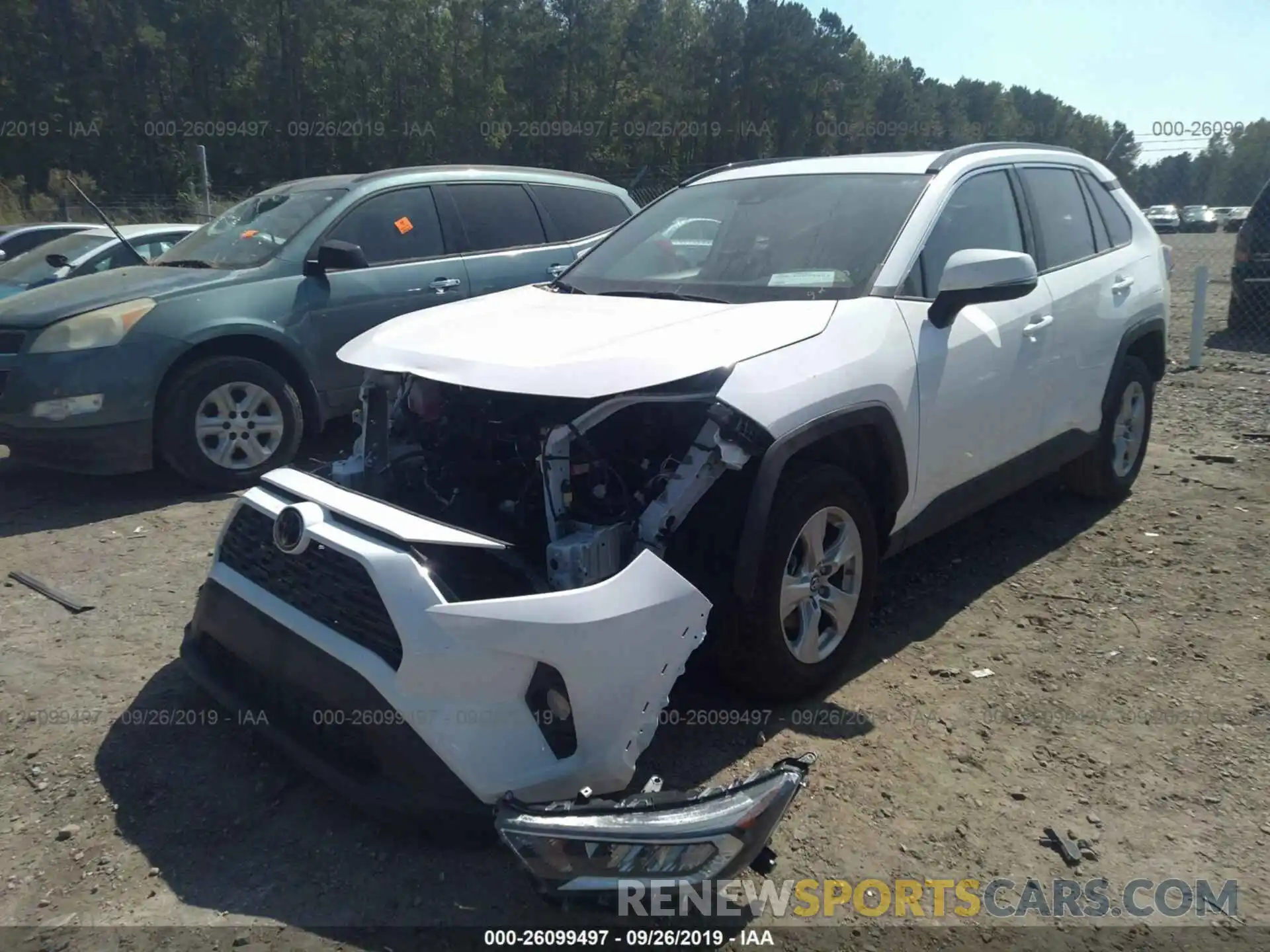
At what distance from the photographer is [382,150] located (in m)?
41.6

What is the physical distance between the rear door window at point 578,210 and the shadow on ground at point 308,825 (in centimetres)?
436

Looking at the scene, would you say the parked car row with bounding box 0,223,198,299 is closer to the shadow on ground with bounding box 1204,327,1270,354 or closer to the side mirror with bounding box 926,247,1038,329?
the side mirror with bounding box 926,247,1038,329

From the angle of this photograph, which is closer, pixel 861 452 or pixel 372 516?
pixel 372 516

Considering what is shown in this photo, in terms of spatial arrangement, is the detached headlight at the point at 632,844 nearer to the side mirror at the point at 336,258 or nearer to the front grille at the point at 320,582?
the front grille at the point at 320,582

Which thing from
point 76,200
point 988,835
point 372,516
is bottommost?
point 988,835

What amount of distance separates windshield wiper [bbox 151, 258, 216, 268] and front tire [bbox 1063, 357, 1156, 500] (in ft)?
17.5

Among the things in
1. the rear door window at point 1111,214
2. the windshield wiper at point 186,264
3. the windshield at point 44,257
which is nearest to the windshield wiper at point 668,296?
the rear door window at point 1111,214

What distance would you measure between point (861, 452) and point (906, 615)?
40.1 inches

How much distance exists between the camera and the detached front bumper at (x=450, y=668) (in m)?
2.42

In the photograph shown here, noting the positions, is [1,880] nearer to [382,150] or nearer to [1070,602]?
[1070,602]

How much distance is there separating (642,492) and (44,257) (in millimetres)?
9897

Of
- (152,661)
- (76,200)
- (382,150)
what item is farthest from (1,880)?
(382,150)

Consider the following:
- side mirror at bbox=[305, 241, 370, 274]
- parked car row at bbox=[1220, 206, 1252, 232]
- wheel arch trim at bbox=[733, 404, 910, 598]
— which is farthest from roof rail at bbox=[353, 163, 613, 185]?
parked car row at bbox=[1220, 206, 1252, 232]

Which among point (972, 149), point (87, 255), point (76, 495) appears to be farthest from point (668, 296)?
point (87, 255)
